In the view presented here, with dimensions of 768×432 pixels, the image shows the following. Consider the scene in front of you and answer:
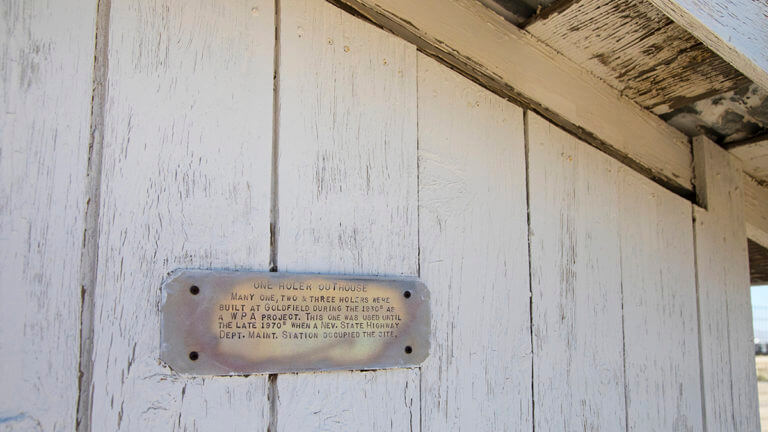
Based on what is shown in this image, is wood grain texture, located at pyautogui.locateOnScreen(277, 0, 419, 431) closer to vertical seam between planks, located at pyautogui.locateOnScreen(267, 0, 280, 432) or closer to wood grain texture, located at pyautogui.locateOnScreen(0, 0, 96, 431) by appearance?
vertical seam between planks, located at pyautogui.locateOnScreen(267, 0, 280, 432)

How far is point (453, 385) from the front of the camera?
1.27 metres

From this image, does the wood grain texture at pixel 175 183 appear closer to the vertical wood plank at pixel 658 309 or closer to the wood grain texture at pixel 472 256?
the wood grain texture at pixel 472 256

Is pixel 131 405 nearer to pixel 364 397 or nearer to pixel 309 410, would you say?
pixel 309 410

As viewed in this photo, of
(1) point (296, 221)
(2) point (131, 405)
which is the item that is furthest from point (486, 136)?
(2) point (131, 405)

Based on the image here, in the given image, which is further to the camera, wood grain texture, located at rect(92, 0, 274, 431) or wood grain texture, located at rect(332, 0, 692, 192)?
wood grain texture, located at rect(332, 0, 692, 192)

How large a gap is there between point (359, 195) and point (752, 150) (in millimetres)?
1270

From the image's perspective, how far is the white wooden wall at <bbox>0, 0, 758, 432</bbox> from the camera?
36.8 inches

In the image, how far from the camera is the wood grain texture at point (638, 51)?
4.66 ft

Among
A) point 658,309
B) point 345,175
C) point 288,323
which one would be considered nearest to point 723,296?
point 658,309

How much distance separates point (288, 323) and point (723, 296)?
132cm

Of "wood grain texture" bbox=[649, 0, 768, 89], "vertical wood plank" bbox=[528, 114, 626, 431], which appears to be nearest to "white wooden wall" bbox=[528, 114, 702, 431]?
"vertical wood plank" bbox=[528, 114, 626, 431]

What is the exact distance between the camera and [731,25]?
1142mm

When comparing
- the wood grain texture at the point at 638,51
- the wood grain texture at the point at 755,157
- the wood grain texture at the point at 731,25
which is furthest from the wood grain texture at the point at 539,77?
the wood grain texture at the point at 731,25

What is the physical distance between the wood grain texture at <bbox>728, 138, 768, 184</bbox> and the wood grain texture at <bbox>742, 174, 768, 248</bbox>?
1.1 inches
